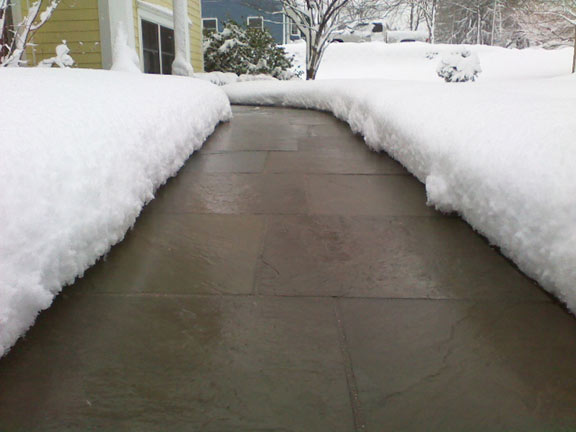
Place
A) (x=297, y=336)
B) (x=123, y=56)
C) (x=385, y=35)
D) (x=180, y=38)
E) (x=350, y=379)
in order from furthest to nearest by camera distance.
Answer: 1. (x=385, y=35)
2. (x=180, y=38)
3. (x=123, y=56)
4. (x=297, y=336)
5. (x=350, y=379)

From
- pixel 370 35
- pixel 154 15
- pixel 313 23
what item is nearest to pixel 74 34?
pixel 154 15

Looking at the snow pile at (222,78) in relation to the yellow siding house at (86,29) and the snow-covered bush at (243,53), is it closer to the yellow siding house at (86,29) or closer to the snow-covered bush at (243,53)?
the snow-covered bush at (243,53)

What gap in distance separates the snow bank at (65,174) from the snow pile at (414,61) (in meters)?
15.6

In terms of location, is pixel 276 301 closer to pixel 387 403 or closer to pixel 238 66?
Answer: pixel 387 403

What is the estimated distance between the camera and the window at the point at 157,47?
793 centimetres

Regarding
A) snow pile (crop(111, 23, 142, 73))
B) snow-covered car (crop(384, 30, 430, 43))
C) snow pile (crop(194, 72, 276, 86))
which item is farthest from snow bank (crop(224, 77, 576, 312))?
snow-covered car (crop(384, 30, 430, 43))

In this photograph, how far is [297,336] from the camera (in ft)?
4.28

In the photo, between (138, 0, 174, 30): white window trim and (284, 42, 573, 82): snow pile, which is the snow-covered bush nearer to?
(138, 0, 174, 30): white window trim

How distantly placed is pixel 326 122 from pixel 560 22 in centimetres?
1598

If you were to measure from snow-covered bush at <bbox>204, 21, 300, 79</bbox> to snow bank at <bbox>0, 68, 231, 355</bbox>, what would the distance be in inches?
345

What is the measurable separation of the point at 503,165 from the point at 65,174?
1560 mm

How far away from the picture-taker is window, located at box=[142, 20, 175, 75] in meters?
7.93

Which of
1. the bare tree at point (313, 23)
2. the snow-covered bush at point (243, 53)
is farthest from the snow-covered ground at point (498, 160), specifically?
the snow-covered bush at point (243, 53)

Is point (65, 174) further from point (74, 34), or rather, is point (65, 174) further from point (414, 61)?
point (414, 61)
